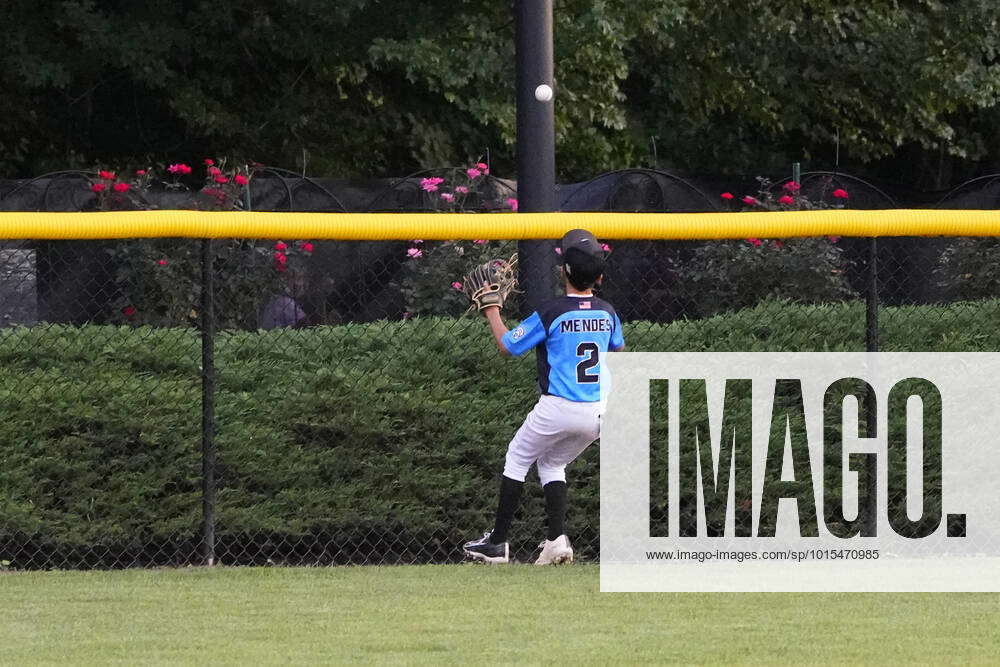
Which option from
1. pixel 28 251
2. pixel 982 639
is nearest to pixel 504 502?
pixel 982 639

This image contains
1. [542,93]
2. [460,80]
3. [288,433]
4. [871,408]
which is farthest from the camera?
[460,80]

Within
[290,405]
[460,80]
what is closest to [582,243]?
[290,405]

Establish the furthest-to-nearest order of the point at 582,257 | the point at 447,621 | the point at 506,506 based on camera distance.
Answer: the point at 506,506
the point at 582,257
the point at 447,621

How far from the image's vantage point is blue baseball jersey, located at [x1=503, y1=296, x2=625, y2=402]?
723 centimetres

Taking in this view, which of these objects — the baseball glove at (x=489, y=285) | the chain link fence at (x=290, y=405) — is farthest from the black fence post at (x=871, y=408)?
the baseball glove at (x=489, y=285)

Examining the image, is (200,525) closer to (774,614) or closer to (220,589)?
(220,589)

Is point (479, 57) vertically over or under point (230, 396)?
over

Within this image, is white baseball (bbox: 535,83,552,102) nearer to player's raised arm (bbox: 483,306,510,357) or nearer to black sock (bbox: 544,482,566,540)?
player's raised arm (bbox: 483,306,510,357)

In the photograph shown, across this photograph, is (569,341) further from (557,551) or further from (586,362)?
(557,551)

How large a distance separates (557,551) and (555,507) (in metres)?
0.20

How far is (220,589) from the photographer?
7020 mm

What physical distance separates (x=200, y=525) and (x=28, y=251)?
6.71 ft

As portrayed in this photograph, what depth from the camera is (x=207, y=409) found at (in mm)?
7613

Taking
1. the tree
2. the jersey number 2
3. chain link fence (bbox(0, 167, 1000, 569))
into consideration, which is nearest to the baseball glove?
the jersey number 2
